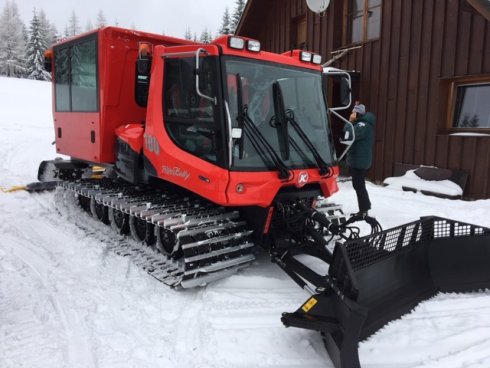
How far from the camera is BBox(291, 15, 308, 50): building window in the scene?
532 inches

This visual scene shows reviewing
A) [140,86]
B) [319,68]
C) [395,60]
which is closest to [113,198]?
[140,86]

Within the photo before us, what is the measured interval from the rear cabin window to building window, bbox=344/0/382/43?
7374 mm

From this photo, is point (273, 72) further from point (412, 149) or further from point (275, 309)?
point (412, 149)

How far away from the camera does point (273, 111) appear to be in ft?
15.0

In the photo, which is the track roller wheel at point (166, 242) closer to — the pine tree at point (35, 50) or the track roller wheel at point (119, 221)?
the track roller wheel at point (119, 221)

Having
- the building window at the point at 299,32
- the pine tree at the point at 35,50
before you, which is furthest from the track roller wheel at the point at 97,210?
the pine tree at the point at 35,50

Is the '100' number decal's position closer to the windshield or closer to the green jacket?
the windshield

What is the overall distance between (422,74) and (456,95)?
86 centimetres

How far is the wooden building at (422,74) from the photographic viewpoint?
8.57m

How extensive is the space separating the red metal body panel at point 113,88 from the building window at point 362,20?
6.56m

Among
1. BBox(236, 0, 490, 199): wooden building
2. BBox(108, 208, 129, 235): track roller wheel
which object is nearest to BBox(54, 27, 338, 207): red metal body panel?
BBox(108, 208, 129, 235): track roller wheel

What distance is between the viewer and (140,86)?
19.2 ft

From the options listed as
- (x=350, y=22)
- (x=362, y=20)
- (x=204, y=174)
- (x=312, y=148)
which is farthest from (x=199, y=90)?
(x=350, y=22)

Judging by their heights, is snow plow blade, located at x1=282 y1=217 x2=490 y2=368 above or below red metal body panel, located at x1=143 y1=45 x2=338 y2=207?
below
